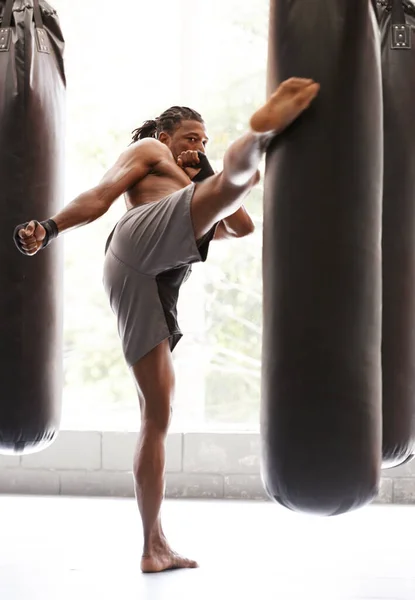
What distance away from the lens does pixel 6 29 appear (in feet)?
7.77

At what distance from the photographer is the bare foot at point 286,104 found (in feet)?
5.53

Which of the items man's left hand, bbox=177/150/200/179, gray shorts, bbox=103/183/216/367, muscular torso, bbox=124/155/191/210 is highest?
man's left hand, bbox=177/150/200/179

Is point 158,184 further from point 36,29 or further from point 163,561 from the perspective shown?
point 163,561

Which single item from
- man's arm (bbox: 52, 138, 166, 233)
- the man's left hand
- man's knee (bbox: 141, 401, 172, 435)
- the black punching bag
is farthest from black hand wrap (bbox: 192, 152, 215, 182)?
man's knee (bbox: 141, 401, 172, 435)

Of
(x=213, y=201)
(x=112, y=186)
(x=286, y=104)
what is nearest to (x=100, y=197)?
(x=112, y=186)

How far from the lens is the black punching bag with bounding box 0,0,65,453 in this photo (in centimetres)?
228

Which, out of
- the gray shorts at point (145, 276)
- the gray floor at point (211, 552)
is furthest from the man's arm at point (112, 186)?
the gray floor at point (211, 552)

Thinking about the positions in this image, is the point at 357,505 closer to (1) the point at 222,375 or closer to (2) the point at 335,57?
(2) the point at 335,57

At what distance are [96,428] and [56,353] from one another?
4.75 feet

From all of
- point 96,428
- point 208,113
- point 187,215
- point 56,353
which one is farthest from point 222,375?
point 187,215

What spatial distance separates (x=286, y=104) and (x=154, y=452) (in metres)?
1.18

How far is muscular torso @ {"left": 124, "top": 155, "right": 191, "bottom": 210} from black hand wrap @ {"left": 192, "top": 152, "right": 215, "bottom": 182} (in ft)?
0.21

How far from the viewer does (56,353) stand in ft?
7.86

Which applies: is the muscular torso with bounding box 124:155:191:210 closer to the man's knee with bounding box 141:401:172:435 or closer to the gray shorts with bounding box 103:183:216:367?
the gray shorts with bounding box 103:183:216:367
